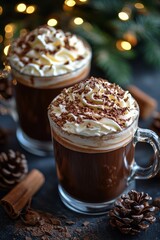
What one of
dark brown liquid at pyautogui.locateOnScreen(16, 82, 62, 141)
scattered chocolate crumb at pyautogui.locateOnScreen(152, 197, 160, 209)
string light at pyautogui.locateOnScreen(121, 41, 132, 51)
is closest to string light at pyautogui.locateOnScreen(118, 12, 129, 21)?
string light at pyautogui.locateOnScreen(121, 41, 132, 51)

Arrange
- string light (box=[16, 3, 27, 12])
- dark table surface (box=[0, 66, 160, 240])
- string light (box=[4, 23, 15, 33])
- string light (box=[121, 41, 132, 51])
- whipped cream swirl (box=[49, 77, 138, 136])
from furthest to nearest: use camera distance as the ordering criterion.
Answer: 1. string light (box=[121, 41, 132, 51])
2. string light (box=[4, 23, 15, 33])
3. string light (box=[16, 3, 27, 12])
4. dark table surface (box=[0, 66, 160, 240])
5. whipped cream swirl (box=[49, 77, 138, 136])

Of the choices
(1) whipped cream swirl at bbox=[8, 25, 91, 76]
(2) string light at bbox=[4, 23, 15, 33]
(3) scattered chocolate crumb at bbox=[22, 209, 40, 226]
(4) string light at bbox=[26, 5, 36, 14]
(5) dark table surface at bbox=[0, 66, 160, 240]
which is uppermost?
(1) whipped cream swirl at bbox=[8, 25, 91, 76]

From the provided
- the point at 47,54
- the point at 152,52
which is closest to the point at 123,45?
the point at 152,52

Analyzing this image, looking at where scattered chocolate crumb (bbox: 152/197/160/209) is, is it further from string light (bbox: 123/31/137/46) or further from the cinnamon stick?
string light (bbox: 123/31/137/46)

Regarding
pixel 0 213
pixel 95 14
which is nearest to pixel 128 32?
pixel 95 14

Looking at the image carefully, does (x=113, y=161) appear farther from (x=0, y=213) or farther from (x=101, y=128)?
(x=0, y=213)

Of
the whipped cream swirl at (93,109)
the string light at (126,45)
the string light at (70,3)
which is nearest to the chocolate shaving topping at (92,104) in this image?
the whipped cream swirl at (93,109)
